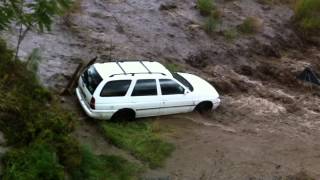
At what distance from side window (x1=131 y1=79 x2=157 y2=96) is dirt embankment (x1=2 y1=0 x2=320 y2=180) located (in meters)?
0.92

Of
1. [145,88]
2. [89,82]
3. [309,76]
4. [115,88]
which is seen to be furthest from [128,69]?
[309,76]

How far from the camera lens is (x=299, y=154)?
46.9ft

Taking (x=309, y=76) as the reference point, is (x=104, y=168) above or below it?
above

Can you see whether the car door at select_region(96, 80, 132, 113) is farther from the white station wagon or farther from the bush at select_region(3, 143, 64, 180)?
the bush at select_region(3, 143, 64, 180)

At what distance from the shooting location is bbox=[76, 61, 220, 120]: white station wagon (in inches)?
561

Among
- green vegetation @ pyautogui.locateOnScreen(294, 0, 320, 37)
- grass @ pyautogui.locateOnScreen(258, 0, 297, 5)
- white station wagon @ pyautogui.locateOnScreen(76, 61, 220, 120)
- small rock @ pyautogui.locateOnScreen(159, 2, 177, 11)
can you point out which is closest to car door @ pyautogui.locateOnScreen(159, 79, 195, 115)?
white station wagon @ pyautogui.locateOnScreen(76, 61, 220, 120)

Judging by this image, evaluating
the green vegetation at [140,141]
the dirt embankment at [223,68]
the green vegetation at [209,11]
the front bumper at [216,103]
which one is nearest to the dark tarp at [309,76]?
the dirt embankment at [223,68]

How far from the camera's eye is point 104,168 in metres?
12.0

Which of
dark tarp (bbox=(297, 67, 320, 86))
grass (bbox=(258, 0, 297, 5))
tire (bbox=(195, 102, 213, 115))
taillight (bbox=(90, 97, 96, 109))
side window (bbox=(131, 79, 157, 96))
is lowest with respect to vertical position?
grass (bbox=(258, 0, 297, 5))

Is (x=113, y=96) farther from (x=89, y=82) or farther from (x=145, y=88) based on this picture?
(x=145, y=88)

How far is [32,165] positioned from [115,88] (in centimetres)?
514

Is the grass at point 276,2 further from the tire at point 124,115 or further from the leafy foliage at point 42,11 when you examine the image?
the leafy foliage at point 42,11

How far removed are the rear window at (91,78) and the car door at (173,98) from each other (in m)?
1.71

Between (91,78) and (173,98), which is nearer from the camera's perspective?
(91,78)
